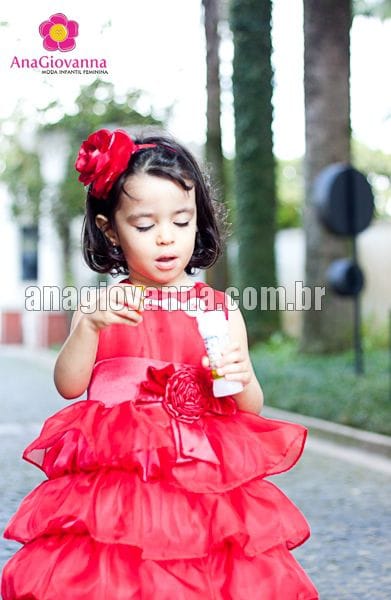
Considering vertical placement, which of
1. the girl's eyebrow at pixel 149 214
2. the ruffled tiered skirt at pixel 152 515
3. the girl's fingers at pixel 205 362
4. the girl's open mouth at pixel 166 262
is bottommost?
the ruffled tiered skirt at pixel 152 515

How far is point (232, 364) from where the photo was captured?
2.79 m

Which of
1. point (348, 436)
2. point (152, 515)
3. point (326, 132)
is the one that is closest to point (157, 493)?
point (152, 515)

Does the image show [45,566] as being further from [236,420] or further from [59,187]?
[59,187]

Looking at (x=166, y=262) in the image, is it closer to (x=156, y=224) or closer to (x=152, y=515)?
(x=156, y=224)

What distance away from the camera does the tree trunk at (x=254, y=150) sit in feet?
60.0

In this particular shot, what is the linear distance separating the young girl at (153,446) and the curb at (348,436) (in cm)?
561

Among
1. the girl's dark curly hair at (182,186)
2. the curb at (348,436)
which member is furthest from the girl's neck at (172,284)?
the curb at (348,436)

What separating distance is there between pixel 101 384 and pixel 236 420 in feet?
1.20

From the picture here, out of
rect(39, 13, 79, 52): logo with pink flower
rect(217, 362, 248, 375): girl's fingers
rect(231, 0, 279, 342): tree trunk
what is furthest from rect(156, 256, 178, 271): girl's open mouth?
rect(231, 0, 279, 342): tree trunk

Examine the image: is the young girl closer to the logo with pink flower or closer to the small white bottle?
the small white bottle

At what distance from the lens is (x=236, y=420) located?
3010mm

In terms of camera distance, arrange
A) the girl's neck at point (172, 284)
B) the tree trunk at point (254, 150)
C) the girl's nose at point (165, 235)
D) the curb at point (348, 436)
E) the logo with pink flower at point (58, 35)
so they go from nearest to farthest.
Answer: the girl's nose at point (165, 235) < the girl's neck at point (172, 284) < the curb at point (348, 436) < the logo with pink flower at point (58, 35) < the tree trunk at point (254, 150)

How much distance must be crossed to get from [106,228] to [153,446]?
650 mm

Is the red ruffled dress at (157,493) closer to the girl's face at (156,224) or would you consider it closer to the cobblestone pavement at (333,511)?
the girl's face at (156,224)
